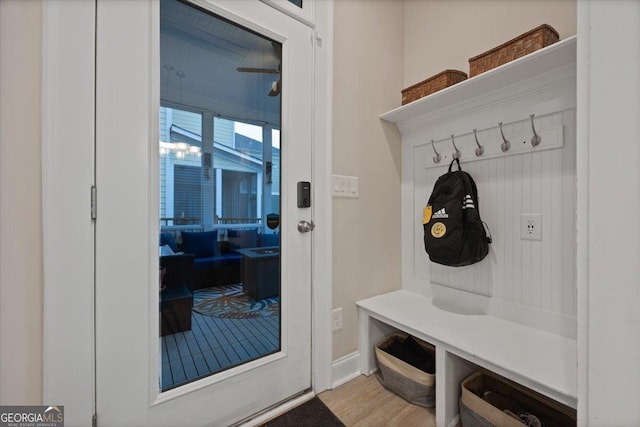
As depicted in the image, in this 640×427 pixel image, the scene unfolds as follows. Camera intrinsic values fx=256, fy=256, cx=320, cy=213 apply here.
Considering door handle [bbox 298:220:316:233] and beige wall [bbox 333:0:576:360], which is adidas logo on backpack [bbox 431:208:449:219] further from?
door handle [bbox 298:220:316:233]

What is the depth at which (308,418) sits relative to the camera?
4.05 ft

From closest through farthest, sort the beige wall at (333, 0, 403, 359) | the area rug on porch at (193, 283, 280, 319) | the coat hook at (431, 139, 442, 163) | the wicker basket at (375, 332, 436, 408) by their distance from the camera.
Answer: the area rug on porch at (193, 283, 280, 319), the wicker basket at (375, 332, 436, 408), the beige wall at (333, 0, 403, 359), the coat hook at (431, 139, 442, 163)

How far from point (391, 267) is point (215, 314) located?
1154mm

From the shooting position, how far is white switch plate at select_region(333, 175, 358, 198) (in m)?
1.49

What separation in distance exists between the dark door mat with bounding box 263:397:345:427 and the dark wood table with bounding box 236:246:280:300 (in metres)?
0.57

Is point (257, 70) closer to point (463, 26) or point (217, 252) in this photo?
point (217, 252)

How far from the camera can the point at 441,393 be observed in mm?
1177

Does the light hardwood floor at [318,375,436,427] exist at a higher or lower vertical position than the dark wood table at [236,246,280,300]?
lower

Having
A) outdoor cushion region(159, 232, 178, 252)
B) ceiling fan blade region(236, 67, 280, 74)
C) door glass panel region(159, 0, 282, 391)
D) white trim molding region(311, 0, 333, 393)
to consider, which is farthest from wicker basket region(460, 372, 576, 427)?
ceiling fan blade region(236, 67, 280, 74)

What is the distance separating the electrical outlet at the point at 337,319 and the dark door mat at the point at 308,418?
1.24 ft

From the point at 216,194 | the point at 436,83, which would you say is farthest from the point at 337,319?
the point at 436,83

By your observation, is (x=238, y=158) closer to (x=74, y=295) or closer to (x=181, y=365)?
(x=74, y=295)

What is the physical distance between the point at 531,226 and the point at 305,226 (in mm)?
1138

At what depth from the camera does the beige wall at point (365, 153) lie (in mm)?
1516
